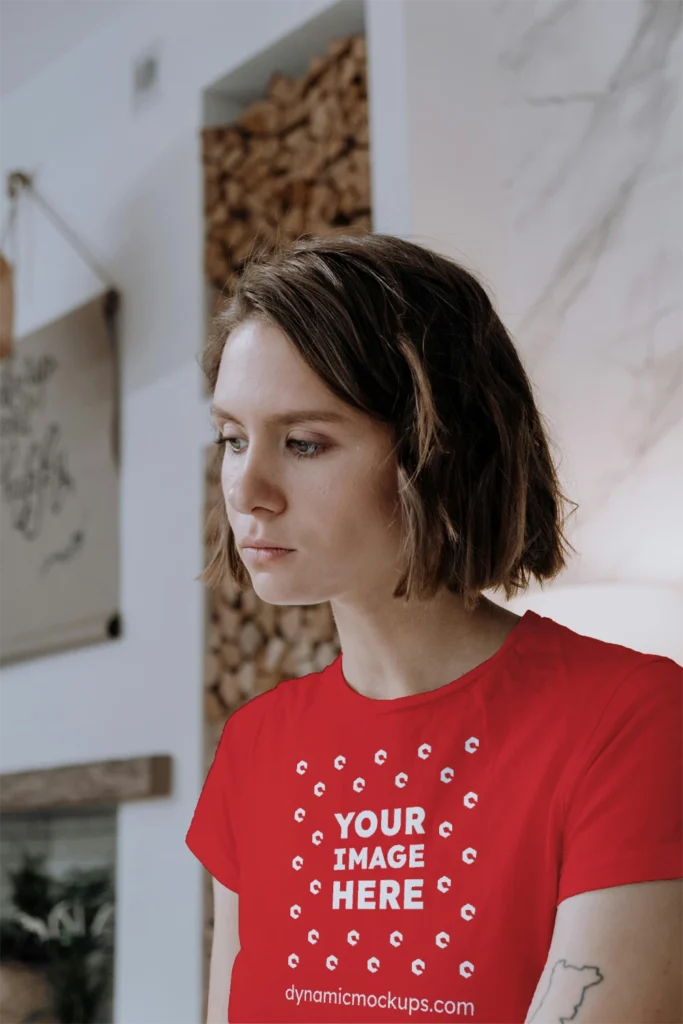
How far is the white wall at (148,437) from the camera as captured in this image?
2.81 metres

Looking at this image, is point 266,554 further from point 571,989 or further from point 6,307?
point 6,307

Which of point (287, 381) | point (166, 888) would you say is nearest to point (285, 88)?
point (166, 888)

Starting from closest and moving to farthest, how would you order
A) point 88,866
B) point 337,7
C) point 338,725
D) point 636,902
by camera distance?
point 636,902
point 338,725
point 337,7
point 88,866

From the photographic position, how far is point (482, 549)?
104cm

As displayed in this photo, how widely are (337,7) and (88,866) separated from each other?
217 centimetres

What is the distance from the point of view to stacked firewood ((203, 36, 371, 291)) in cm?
263

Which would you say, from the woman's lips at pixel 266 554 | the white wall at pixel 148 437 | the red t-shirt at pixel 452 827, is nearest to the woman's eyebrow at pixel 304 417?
the woman's lips at pixel 266 554

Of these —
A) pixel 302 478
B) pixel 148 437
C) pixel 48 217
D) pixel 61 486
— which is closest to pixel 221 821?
pixel 302 478

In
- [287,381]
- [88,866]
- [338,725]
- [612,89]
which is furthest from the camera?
[88,866]

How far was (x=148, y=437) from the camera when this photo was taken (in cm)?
312

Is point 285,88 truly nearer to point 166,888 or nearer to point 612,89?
point 612,89

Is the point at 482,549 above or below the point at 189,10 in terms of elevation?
below

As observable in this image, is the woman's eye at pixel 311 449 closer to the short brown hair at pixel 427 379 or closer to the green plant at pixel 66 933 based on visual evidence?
the short brown hair at pixel 427 379

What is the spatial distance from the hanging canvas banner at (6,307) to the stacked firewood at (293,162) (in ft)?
1.75
